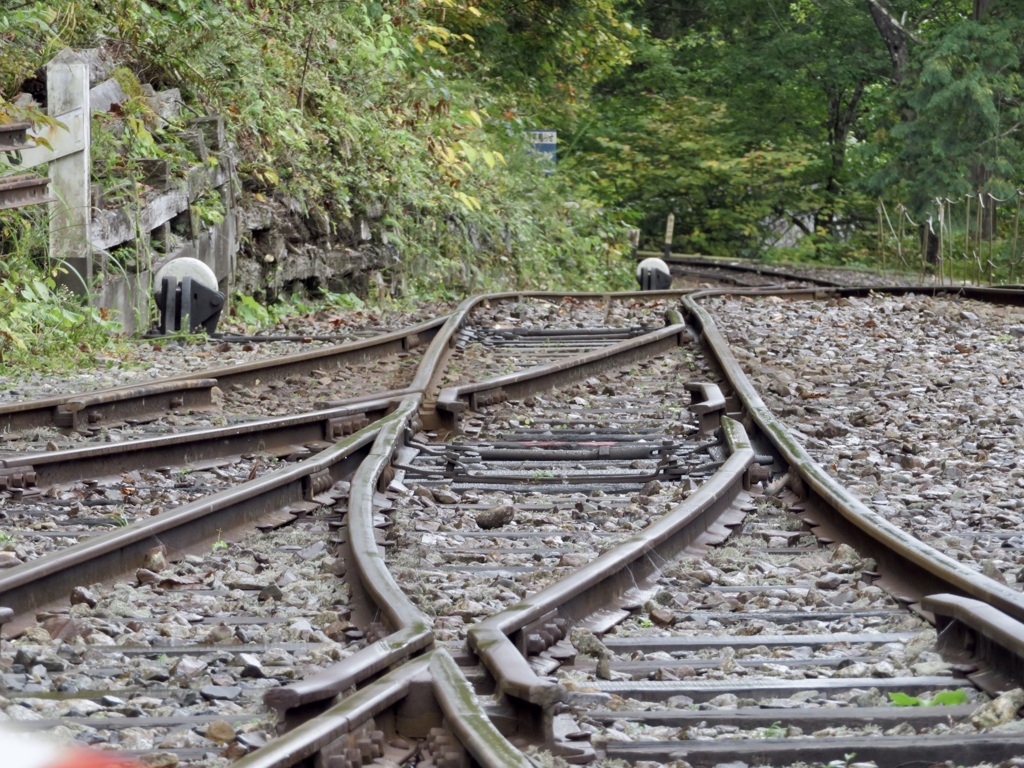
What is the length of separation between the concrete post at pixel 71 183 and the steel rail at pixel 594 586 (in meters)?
5.55

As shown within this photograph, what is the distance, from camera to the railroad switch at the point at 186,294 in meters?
10.3

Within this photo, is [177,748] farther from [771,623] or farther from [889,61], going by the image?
[889,61]

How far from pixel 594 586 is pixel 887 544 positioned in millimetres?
961

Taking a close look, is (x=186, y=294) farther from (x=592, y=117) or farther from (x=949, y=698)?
(x=592, y=117)

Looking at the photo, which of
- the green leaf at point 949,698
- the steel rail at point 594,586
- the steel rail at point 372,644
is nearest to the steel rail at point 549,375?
the steel rail at point 372,644

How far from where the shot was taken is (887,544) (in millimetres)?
3945

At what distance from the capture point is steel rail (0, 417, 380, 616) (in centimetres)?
357

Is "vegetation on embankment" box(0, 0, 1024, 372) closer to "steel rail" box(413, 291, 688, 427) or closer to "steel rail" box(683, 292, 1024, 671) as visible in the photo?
"steel rail" box(413, 291, 688, 427)

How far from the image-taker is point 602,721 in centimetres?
273

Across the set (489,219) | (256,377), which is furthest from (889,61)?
(256,377)

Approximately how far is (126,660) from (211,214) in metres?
8.54

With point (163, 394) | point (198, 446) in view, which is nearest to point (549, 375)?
point (163, 394)

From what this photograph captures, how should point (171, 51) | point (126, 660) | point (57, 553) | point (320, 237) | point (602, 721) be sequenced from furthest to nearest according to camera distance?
1. point (320, 237)
2. point (171, 51)
3. point (57, 553)
4. point (126, 660)
5. point (602, 721)

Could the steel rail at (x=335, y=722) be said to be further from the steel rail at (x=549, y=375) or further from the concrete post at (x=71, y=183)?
the concrete post at (x=71, y=183)
